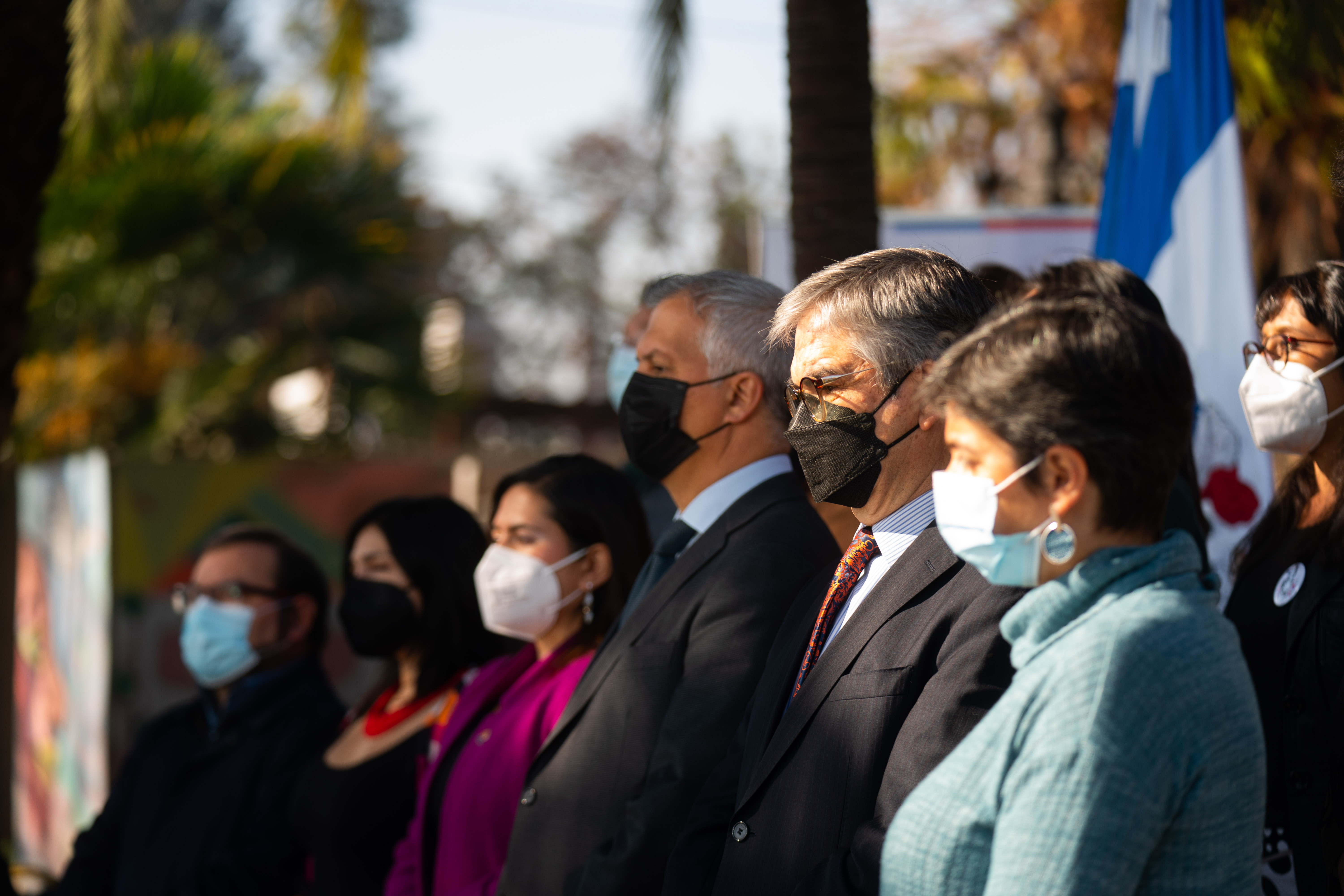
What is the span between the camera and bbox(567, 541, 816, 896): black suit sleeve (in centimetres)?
253

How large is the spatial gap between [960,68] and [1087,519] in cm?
1054

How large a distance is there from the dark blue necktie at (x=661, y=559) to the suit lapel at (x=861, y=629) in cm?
86

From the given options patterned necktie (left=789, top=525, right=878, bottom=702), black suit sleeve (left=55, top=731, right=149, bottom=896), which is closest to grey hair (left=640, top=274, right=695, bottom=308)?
patterned necktie (left=789, top=525, right=878, bottom=702)

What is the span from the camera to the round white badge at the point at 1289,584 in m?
2.70

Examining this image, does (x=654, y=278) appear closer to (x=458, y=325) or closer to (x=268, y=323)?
(x=268, y=323)

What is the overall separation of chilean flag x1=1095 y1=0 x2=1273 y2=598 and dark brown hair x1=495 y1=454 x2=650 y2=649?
1.76 metres

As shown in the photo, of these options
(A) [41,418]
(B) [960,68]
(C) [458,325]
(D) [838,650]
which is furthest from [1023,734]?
(C) [458,325]

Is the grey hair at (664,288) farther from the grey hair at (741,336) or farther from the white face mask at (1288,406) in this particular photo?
the white face mask at (1288,406)

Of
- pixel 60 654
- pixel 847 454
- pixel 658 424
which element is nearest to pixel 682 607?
pixel 658 424

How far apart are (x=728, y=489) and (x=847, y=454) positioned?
0.75m

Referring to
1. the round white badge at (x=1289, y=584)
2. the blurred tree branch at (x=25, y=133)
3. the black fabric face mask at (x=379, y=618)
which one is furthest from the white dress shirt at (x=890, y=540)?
the blurred tree branch at (x=25, y=133)

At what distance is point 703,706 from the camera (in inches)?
103

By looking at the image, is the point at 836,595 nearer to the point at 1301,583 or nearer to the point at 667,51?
the point at 1301,583

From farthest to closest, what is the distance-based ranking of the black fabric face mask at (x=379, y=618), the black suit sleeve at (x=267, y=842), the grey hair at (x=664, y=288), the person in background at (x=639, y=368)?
the black fabric face mask at (x=379, y=618) → the black suit sleeve at (x=267, y=842) → the person in background at (x=639, y=368) → the grey hair at (x=664, y=288)
